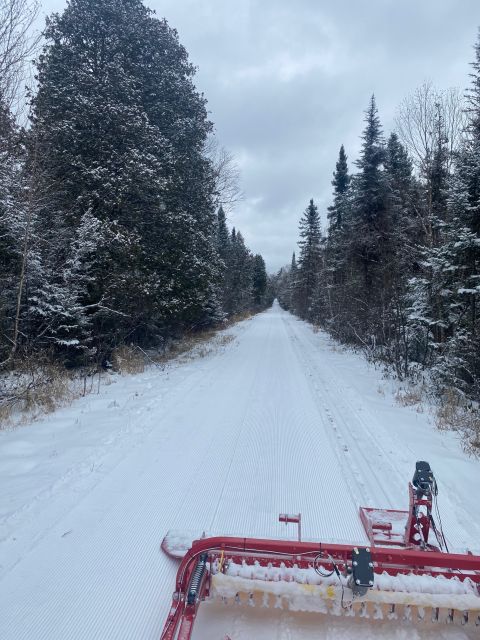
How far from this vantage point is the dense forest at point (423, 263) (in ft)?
25.8

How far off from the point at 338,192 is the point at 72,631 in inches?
1201

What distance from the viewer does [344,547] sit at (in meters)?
2.54

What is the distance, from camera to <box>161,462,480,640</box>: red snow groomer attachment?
226cm

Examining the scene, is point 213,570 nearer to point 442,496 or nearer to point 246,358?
point 442,496

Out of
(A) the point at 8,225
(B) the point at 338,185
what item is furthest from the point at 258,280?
(A) the point at 8,225

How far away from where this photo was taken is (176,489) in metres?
4.16

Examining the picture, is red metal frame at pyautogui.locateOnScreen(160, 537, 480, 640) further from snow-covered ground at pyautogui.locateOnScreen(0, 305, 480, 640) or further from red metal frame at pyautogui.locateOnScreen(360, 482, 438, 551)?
red metal frame at pyautogui.locateOnScreen(360, 482, 438, 551)

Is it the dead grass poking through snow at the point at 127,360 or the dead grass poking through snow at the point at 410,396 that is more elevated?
the dead grass poking through snow at the point at 127,360

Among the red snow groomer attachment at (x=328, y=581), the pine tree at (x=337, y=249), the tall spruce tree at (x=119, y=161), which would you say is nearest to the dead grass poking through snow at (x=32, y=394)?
the tall spruce tree at (x=119, y=161)

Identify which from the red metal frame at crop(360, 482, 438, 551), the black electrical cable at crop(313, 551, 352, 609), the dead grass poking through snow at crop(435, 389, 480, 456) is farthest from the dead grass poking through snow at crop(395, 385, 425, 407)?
the black electrical cable at crop(313, 551, 352, 609)

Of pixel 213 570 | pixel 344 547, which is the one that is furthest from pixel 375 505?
pixel 213 570

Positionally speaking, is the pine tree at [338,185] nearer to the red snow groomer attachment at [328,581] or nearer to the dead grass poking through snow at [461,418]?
the dead grass poking through snow at [461,418]

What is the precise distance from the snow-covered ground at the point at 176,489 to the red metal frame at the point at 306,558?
252mm

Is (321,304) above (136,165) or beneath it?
beneath
